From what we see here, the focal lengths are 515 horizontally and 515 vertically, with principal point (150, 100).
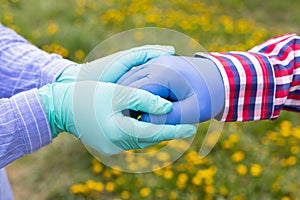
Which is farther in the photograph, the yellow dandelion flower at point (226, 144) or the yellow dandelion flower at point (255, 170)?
the yellow dandelion flower at point (226, 144)

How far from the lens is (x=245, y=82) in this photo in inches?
46.1

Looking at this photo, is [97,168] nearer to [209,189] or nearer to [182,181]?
[182,181]

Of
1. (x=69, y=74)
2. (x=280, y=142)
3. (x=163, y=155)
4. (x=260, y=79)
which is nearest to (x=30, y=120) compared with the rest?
(x=69, y=74)

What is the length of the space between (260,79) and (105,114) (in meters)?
0.37

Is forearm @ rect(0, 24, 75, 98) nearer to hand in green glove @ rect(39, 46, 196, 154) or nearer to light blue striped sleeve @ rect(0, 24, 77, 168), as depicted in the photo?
light blue striped sleeve @ rect(0, 24, 77, 168)

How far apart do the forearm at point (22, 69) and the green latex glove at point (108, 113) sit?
209mm

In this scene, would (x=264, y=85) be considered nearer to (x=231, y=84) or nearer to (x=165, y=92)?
(x=231, y=84)

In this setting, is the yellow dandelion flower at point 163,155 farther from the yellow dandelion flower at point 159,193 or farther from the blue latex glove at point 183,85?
the yellow dandelion flower at point 159,193

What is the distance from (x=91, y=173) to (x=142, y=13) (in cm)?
167

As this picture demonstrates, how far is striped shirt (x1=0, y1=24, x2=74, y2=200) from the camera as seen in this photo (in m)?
1.06

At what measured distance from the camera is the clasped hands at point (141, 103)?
3.51ft

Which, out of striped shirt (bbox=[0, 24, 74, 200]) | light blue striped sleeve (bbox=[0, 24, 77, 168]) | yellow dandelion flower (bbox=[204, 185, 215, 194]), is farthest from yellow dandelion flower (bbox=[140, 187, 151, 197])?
light blue striped sleeve (bbox=[0, 24, 77, 168])

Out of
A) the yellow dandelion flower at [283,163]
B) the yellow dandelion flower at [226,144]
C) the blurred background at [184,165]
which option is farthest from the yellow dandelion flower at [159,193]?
the yellow dandelion flower at [283,163]

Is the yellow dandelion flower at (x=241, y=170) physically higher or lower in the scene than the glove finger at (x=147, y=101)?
lower
